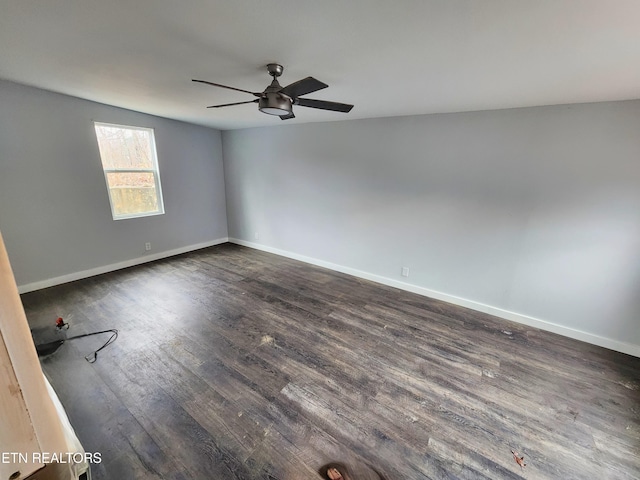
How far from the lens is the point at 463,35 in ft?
4.98

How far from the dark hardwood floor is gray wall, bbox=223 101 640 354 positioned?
1.50 ft

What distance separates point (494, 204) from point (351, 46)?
233 cm

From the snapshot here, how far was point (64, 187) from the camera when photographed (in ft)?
11.2

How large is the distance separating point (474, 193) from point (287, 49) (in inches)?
98.2

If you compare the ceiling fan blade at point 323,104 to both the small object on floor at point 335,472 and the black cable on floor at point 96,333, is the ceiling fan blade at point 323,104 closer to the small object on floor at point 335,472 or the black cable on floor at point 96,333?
the small object on floor at point 335,472

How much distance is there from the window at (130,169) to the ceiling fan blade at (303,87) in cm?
326

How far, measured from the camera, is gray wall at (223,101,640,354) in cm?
250

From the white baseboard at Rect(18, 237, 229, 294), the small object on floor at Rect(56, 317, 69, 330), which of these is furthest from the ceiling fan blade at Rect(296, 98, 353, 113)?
the white baseboard at Rect(18, 237, 229, 294)

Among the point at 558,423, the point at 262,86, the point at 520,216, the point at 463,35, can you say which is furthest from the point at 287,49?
the point at 558,423

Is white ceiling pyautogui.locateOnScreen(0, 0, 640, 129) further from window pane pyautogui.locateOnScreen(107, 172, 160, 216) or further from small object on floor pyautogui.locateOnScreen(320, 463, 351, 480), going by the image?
small object on floor pyautogui.locateOnScreen(320, 463, 351, 480)

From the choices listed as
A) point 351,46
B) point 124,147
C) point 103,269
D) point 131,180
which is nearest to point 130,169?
point 131,180

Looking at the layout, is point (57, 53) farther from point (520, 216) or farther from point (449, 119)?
point (520, 216)

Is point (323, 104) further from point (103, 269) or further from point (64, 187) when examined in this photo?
point (103, 269)

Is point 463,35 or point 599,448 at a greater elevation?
point 463,35
